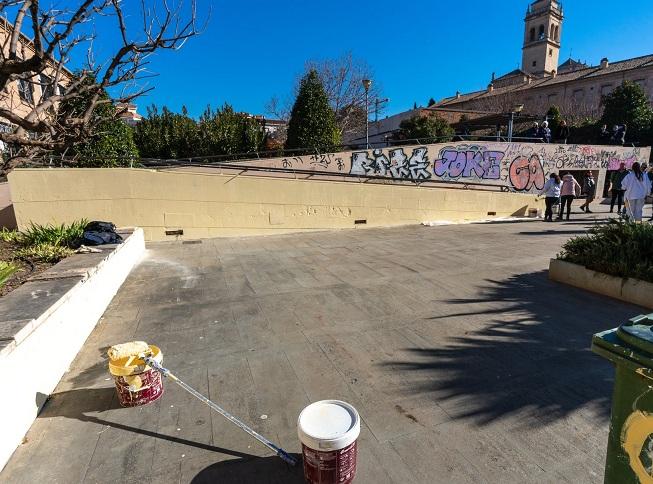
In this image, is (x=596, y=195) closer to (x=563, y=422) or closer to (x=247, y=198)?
(x=247, y=198)

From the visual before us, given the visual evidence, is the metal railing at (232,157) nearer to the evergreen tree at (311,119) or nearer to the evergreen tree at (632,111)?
the evergreen tree at (311,119)

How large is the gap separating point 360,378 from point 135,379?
1750mm

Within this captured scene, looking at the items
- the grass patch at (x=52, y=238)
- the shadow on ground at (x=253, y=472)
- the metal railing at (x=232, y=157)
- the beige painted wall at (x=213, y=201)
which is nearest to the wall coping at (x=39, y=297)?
the grass patch at (x=52, y=238)

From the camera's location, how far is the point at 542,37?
2975 inches

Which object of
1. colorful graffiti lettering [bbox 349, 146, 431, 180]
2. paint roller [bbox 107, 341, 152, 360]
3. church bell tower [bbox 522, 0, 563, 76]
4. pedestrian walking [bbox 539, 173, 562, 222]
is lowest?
paint roller [bbox 107, 341, 152, 360]

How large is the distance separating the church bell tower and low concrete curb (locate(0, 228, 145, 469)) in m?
89.6

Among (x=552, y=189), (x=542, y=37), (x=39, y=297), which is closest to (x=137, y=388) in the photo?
(x=39, y=297)

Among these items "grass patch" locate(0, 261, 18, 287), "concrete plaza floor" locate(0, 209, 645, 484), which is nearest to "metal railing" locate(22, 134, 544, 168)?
"grass patch" locate(0, 261, 18, 287)

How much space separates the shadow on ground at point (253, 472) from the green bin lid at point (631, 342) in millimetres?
1700

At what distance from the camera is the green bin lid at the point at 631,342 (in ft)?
4.09

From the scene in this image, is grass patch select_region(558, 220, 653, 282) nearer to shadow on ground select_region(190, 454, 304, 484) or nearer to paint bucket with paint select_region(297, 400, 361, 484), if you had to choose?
paint bucket with paint select_region(297, 400, 361, 484)

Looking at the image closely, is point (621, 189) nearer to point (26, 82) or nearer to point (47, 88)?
point (47, 88)

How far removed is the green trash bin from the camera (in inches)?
50.3

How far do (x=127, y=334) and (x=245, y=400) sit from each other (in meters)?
1.97
